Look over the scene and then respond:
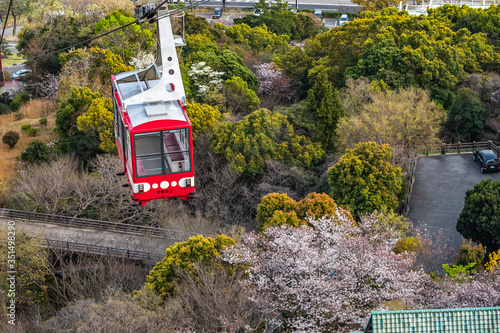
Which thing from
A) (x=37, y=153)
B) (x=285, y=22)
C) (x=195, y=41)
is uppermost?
(x=285, y=22)

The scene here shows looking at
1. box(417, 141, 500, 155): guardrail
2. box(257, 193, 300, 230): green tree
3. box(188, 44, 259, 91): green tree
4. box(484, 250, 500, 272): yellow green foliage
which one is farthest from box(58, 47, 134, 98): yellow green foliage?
box(484, 250, 500, 272): yellow green foliage

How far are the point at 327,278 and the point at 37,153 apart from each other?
25442 mm

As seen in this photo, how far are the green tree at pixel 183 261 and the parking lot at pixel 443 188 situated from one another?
40.5ft

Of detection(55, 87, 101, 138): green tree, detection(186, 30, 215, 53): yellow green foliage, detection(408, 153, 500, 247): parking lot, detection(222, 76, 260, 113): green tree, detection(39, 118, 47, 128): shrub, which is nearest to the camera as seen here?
detection(408, 153, 500, 247): parking lot

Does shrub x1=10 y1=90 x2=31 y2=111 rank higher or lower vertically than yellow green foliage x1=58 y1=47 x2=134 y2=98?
lower

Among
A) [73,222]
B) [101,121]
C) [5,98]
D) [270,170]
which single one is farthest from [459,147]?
[5,98]

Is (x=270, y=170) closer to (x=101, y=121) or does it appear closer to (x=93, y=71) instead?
(x=101, y=121)

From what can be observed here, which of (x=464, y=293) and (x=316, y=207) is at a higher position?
(x=316, y=207)

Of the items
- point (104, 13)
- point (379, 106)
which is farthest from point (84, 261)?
point (104, 13)

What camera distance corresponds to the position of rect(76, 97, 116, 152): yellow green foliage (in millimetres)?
41906

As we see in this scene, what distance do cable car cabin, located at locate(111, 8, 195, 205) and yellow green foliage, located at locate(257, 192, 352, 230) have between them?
9.94m

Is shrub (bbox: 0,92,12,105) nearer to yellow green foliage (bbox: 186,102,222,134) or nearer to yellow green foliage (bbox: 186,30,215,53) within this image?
yellow green foliage (bbox: 186,30,215,53)

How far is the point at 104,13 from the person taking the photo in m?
62.7

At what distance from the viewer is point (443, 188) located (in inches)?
1538
